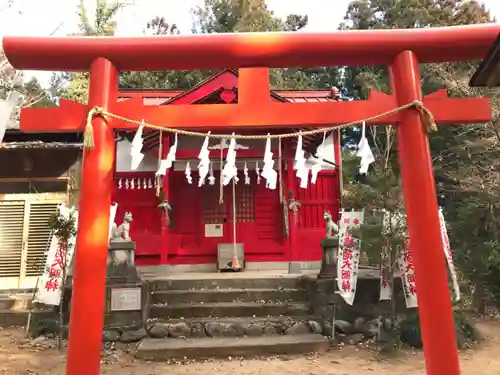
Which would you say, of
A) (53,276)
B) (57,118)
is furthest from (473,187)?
(57,118)

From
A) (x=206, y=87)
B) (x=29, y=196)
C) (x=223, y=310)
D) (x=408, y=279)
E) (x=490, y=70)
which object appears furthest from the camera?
(x=206, y=87)

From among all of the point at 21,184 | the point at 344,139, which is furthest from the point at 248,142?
the point at 344,139

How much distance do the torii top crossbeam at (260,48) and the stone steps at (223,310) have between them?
4.89 meters

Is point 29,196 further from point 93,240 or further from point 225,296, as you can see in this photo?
point 93,240

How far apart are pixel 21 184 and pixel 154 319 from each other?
513 centimetres

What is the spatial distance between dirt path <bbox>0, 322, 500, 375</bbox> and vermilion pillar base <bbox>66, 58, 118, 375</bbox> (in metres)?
2.43

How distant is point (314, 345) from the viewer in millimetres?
6598

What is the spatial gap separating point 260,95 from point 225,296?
16.6 feet

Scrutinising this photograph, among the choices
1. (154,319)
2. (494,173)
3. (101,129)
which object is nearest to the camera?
(101,129)

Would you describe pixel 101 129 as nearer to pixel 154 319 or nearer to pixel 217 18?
pixel 154 319

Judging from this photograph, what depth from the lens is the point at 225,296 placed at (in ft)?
26.9

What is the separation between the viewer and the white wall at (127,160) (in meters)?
11.3

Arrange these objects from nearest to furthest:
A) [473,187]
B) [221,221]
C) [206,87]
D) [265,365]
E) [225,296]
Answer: [265,365], [225,296], [473,187], [206,87], [221,221]

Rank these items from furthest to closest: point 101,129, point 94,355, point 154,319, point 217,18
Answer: point 217,18
point 154,319
point 101,129
point 94,355
